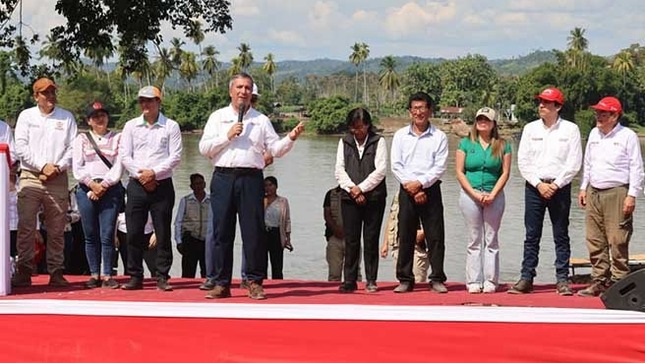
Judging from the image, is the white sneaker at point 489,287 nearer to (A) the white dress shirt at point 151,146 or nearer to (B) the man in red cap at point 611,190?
(B) the man in red cap at point 611,190

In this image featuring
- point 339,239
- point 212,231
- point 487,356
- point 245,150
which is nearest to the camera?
point 487,356

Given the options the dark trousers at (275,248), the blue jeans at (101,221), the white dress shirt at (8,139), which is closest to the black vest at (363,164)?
the blue jeans at (101,221)

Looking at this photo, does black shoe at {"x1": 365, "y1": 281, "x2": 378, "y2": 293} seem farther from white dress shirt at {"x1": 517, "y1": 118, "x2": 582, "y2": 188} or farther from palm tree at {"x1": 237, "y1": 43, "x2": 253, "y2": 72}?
palm tree at {"x1": 237, "y1": 43, "x2": 253, "y2": 72}

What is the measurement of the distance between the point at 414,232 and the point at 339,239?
5.74ft

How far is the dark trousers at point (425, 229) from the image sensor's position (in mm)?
6543

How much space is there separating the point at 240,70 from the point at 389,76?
96.5 metres

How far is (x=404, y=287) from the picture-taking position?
21.4 feet

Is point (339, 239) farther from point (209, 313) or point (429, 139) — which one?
point (209, 313)

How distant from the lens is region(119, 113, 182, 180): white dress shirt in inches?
253

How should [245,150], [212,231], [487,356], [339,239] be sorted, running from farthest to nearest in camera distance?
1. [339,239]
2. [212,231]
3. [245,150]
4. [487,356]

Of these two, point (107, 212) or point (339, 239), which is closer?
point (107, 212)

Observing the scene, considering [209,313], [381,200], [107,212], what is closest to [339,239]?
[381,200]

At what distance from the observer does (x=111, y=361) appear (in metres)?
5.43

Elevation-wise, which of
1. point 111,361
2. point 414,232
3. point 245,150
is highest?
point 245,150
